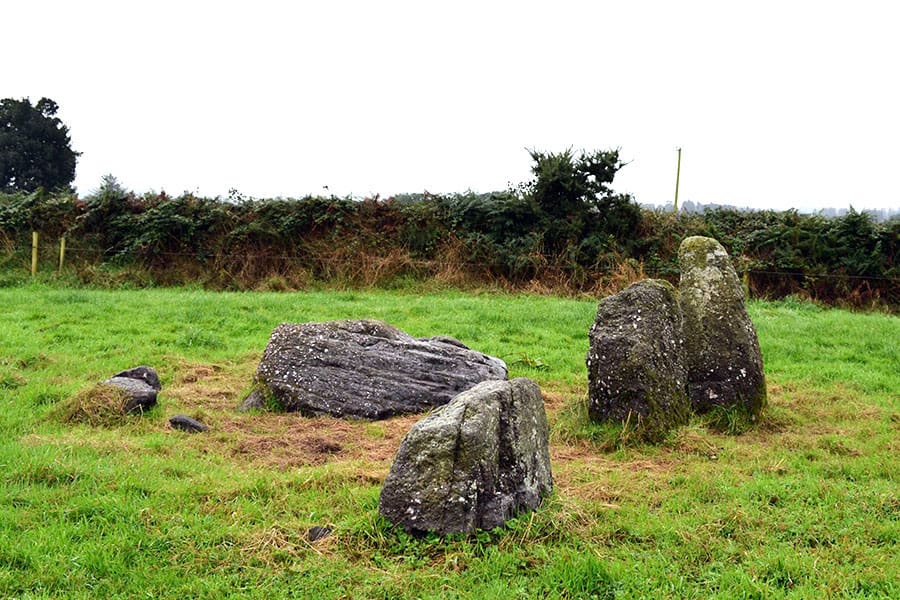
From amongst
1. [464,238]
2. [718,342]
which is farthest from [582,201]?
[718,342]

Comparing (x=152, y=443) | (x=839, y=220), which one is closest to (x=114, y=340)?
(x=152, y=443)

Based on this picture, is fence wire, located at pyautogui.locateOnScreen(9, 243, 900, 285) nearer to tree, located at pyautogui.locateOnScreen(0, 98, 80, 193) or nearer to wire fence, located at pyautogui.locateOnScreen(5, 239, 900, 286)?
wire fence, located at pyautogui.locateOnScreen(5, 239, 900, 286)

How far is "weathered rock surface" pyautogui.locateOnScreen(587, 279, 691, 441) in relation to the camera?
8070 mm

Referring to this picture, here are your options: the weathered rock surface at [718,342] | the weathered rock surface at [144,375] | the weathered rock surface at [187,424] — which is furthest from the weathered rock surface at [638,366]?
the weathered rock surface at [144,375]

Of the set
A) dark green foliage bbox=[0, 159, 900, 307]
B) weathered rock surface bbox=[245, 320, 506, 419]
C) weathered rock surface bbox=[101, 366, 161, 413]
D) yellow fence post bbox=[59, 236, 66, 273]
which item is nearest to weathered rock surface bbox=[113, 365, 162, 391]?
weathered rock surface bbox=[101, 366, 161, 413]

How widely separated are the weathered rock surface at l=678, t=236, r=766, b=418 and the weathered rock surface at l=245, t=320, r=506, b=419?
2.63 meters

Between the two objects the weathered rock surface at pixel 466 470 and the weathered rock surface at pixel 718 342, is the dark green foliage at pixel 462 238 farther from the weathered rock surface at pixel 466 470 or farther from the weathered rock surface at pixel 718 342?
the weathered rock surface at pixel 466 470

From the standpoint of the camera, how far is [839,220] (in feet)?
72.2

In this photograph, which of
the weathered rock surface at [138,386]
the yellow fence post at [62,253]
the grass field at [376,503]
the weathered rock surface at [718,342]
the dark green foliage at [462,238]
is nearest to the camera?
the grass field at [376,503]

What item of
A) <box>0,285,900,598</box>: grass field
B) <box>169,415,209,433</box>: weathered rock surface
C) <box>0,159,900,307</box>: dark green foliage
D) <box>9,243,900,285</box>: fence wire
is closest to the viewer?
<box>0,285,900,598</box>: grass field

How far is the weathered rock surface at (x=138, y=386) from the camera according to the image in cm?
865

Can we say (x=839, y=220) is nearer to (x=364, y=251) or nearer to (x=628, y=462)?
(x=364, y=251)

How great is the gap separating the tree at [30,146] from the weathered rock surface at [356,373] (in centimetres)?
3772

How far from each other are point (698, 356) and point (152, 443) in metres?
6.29
